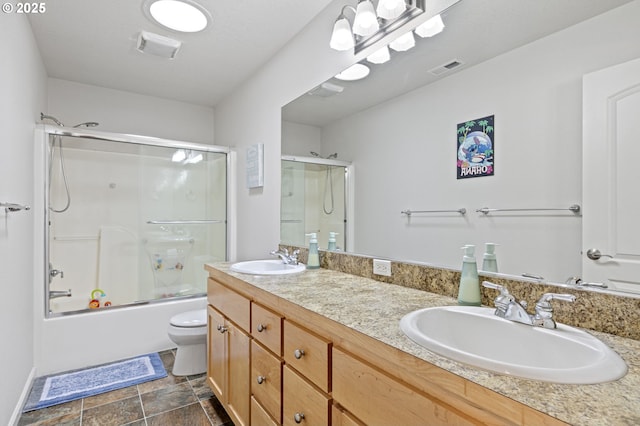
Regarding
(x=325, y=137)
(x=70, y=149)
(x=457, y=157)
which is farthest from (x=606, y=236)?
(x=70, y=149)

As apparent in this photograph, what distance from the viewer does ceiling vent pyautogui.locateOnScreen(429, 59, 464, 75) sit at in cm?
133

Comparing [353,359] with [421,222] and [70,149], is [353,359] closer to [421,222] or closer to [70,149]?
[421,222]

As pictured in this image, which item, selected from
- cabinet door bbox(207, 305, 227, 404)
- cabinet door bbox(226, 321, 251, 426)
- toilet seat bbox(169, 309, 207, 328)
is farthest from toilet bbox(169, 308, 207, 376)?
cabinet door bbox(226, 321, 251, 426)

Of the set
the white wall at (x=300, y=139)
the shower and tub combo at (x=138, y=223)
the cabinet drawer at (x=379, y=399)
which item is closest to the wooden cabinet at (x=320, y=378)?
the cabinet drawer at (x=379, y=399)

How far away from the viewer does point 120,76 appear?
2.90 meters

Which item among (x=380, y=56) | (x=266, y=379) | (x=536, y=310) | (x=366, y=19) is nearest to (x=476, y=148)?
(x=536, y=310)

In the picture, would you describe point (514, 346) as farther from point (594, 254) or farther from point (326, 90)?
point (326, 90)

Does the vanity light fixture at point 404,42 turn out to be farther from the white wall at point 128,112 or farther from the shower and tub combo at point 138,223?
the white wall at point 128,112

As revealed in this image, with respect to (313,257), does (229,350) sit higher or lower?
lower

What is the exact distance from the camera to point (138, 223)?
10.3 feet

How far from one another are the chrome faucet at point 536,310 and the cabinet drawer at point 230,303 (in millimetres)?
1024

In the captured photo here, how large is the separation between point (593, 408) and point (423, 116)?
3.88ft

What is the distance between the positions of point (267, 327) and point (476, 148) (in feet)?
3.51

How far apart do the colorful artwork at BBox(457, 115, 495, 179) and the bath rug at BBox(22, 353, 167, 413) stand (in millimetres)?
2353
